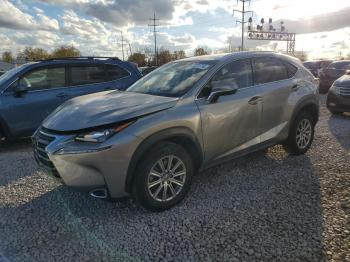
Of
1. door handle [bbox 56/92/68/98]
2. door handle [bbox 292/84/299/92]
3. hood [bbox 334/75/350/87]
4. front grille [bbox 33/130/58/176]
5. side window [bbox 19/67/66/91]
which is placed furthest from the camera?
hood [bbox 334/75/350/87]

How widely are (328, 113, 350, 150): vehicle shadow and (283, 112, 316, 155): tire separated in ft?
3.14

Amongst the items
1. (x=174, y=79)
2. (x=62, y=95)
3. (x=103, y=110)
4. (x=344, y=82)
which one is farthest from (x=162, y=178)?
(x=344, y=82)

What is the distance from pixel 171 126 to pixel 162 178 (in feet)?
1.88

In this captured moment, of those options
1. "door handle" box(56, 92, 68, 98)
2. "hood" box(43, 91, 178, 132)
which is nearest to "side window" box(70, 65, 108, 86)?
"door handle" box(56, 92, 68, 98)

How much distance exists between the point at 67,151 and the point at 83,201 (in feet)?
3.48

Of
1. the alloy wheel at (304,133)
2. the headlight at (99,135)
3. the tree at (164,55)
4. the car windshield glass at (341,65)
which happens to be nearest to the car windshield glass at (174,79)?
the headlight at (99,135)

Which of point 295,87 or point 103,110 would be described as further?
point 295,87

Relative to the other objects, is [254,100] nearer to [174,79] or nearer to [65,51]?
[174,79]

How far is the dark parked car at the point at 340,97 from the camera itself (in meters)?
9.06

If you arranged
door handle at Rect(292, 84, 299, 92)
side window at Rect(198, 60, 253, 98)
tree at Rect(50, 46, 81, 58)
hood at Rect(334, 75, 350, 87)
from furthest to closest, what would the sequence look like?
1. tree at Rect(50, 46, 81, 58)
2. hood at Rect(334, 75, 350, 87)
3. door handle at Rect(292, 84, 299, 92)
4. side window at Rect(198, 60, 253, 98)

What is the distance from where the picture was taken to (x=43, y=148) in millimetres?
3672

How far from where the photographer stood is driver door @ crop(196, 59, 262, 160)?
13.4 feet

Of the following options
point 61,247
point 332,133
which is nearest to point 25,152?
point 61,247

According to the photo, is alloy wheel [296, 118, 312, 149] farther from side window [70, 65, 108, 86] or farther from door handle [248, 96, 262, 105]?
side window [70, 65, 108, 86]
